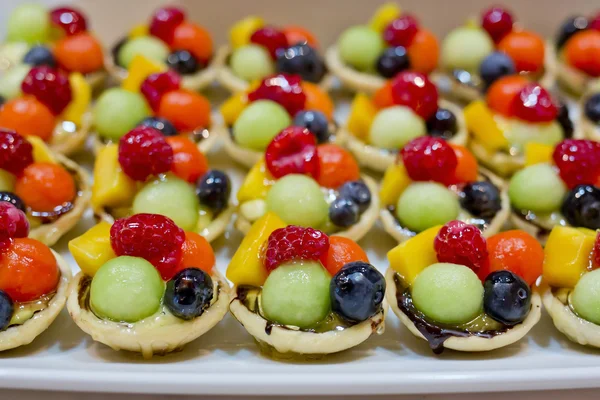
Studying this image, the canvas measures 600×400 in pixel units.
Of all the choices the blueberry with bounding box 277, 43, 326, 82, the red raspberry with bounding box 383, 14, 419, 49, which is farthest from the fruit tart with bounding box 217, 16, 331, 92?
the red raspberry with bounding box 383, 14, 419, 49

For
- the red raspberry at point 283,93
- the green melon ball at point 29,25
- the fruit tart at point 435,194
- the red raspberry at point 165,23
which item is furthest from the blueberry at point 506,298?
the green melon ball at point 29,25

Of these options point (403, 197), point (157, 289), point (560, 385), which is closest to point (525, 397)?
point (560, 385)

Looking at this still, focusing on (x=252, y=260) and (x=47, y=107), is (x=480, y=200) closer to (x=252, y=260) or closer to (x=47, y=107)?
(x=252, y=260)

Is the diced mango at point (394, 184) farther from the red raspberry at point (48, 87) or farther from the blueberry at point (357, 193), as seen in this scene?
the red raspberry at point (48, 87)

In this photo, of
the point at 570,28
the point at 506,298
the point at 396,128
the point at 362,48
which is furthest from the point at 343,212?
the point at 570,28

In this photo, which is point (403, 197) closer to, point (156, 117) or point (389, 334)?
point (389, 334)
